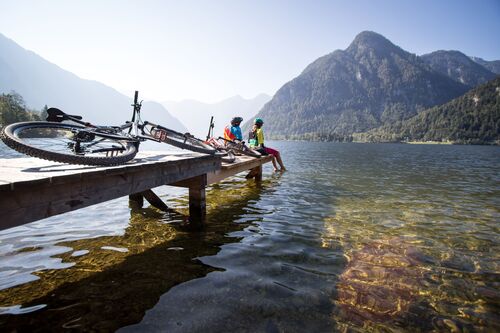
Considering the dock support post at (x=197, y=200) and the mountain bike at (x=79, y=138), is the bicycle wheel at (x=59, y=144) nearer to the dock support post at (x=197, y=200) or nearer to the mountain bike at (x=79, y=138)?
the mountain bike at (x=79, y=138)

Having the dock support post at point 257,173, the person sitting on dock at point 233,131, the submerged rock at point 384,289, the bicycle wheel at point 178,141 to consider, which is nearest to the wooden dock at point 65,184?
the bicycle wheel at point 178,141

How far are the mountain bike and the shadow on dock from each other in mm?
2067

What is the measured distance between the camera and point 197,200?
26.2 feet

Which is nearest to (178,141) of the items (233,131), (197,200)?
(197,200)

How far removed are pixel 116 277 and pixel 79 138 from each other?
320 cm

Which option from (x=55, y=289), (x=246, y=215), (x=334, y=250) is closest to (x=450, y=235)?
(x=334, y=250)

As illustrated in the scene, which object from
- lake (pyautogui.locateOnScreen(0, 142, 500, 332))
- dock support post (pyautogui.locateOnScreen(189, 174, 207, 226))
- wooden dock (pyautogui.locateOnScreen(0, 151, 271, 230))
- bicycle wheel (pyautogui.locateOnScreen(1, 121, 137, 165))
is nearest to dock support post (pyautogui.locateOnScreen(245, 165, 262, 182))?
lake (pyautogui.locateOnScreen(0, 142, 500, 332))

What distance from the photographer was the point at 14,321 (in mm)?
3652

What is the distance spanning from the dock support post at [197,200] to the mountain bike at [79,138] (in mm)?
941

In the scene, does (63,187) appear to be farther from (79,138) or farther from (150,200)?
(150,200)

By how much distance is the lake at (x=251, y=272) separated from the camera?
3.83 metres

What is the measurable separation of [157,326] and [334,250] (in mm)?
4241

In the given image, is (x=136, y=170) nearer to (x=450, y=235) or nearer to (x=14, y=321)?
(x=14, y=321)

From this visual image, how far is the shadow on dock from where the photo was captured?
3.74 meters
